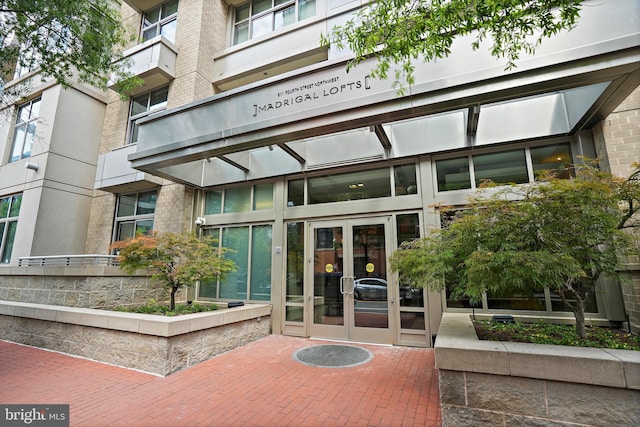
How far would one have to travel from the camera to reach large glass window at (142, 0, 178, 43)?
33.7 ft

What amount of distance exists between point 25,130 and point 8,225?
3152 millimetres

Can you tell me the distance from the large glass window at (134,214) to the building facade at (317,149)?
0.06 m

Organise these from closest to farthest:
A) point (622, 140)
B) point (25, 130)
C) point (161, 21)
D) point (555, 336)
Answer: point (555, 336)
point (622, 140)
point (25, 130)
point (161, 21)

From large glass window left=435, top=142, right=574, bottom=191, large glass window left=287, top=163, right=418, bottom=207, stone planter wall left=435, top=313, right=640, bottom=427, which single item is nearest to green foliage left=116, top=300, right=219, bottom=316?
large glass window left=287, top=163, right=418, bottom=207

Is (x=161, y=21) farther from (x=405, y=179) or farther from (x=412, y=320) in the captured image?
(x=412, y=320)

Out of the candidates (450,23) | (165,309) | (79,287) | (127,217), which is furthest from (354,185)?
(127,217)

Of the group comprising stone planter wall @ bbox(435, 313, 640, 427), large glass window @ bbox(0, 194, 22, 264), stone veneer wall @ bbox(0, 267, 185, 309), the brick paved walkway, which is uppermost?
large glass window @ bbox(0, 194, 22, 264)

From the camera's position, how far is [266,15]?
32.2 ft

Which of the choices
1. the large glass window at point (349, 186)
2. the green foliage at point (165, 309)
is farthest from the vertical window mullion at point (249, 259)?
the large glass window at point (349, 186)

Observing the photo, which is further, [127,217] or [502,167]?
[127,217]

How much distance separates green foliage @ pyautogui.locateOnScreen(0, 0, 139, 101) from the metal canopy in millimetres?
1675

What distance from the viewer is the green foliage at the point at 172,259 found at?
20.1 feet

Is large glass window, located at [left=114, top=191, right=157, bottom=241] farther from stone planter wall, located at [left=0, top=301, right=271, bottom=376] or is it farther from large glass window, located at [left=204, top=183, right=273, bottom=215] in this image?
stone planter wall, located at [left=0, top=301, right=271, bottom=376]

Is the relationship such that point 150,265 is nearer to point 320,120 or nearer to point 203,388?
point 203,388
